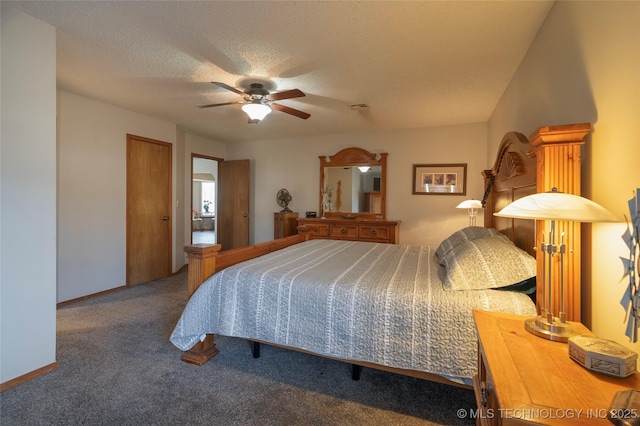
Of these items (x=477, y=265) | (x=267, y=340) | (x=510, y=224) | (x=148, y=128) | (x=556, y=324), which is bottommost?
(x=267, y=340)

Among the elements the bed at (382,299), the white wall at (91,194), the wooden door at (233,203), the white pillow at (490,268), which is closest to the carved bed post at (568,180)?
the bed at (382,299)

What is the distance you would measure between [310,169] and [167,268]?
2866 mm

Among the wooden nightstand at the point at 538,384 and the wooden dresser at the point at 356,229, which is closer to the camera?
the wooden nightstand at the point at 538,384

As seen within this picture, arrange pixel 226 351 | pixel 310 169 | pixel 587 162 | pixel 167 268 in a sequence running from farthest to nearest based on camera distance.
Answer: pixel 310 169, pixel 167 268, pixel 226 351, pixel 587 162

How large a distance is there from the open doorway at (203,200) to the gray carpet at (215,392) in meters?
7.01

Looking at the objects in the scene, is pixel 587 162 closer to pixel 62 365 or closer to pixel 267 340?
pixel 267 340

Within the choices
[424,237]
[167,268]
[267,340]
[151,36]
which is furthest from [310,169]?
[267,340]

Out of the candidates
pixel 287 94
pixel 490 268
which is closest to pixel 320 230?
pixel 287 94

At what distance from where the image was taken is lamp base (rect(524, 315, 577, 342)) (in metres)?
1.08

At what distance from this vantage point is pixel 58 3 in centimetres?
180

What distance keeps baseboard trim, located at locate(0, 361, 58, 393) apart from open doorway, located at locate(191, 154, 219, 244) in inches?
275

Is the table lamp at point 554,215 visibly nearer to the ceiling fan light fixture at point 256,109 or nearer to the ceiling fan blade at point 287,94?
the ceiling fan blade at point 287,94

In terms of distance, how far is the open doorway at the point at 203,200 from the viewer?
31.8 feet

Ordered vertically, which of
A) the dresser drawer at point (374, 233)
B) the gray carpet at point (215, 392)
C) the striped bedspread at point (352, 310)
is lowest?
the gray carpet at point (215, 392)
